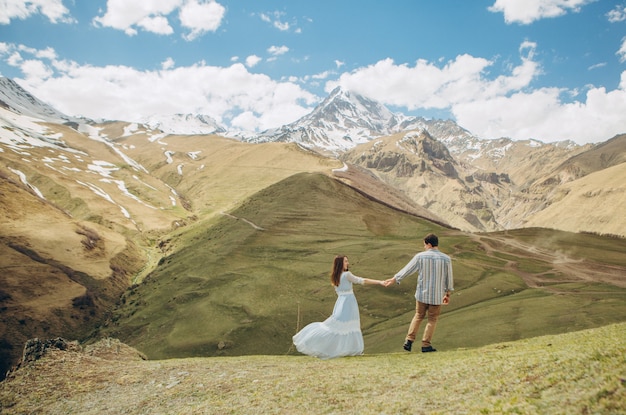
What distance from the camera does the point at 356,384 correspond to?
1354 cm

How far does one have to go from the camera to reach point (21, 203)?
112 meters

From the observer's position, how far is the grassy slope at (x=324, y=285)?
1712 inches

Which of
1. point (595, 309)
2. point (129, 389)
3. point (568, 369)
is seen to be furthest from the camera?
point (595, 309)

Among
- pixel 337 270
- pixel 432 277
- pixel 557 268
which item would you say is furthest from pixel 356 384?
pixel 557 268

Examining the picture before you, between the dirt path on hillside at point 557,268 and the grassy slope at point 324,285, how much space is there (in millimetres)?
708

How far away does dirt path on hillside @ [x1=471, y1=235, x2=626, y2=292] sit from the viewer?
69812 millimetres

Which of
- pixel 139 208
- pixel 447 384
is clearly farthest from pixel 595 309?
pixel 139 208

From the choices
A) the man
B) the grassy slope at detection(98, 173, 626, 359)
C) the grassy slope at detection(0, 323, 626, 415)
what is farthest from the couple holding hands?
the grassy slope at detection(98, 173, 626, 359)

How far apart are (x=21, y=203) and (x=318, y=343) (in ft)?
412

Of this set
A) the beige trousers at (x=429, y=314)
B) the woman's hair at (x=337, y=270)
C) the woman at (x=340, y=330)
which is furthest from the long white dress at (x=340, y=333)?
the beige trousers at (x=429, y=314)

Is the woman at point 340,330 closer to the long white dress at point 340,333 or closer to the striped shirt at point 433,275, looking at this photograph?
the long white dress at point 340,333

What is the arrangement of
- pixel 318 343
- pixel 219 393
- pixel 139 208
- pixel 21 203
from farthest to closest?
pixel 139 208, pixel 21 203, pixel 318 343, pixel 219 393

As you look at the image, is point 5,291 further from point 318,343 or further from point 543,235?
point 543,235

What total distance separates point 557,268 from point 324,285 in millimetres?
49284
